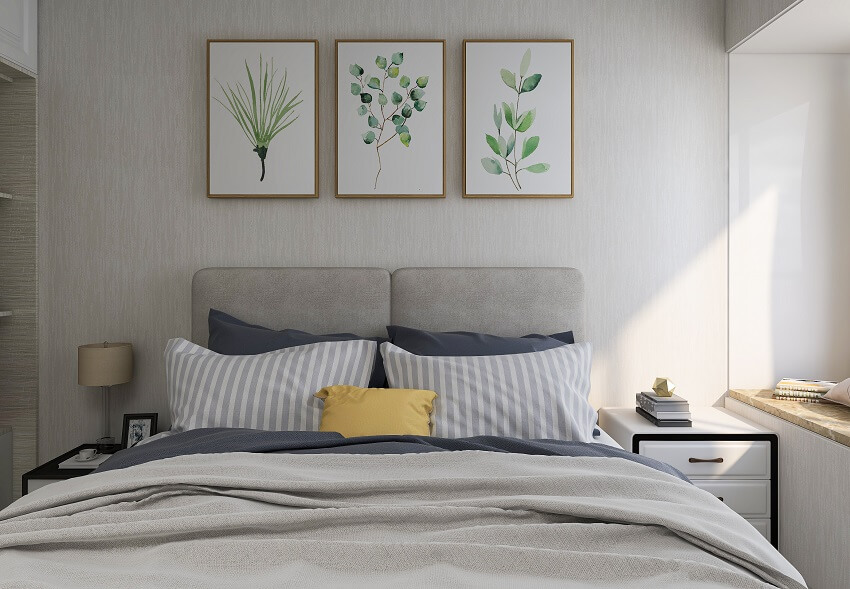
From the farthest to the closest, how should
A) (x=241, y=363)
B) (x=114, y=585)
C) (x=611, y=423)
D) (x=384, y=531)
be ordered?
(x=611, y=423), (x=241, y=363), (x=384, y=531), (x=114, y=585)

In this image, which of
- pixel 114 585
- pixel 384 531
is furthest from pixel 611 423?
pixel 114 585

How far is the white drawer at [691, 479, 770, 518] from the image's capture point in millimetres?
2729

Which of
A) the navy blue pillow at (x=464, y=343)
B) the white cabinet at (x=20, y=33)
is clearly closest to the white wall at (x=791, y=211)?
the navy blue pillow at (x=464, y=343)

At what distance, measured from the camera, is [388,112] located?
10.1ft

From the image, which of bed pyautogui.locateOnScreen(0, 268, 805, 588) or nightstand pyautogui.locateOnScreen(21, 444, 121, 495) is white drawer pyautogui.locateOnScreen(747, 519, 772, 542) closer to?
bed pyautogui.locateOnScreen(0, 268, 805, 588)

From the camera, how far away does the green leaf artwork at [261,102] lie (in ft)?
10.1

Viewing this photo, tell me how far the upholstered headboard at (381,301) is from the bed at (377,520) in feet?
2.76

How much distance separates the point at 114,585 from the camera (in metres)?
1.33

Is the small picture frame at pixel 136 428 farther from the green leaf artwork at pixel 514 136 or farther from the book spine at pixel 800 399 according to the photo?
the book spine at pixel 800 399

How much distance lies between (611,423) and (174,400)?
1.75 metres

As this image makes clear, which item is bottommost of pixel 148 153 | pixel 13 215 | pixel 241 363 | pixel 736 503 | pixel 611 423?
pixel 736 503

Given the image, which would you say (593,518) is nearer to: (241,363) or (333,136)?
(241,363)

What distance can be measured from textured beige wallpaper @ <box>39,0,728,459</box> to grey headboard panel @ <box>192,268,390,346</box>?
14 centimetres

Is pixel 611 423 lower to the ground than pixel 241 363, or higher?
lower
